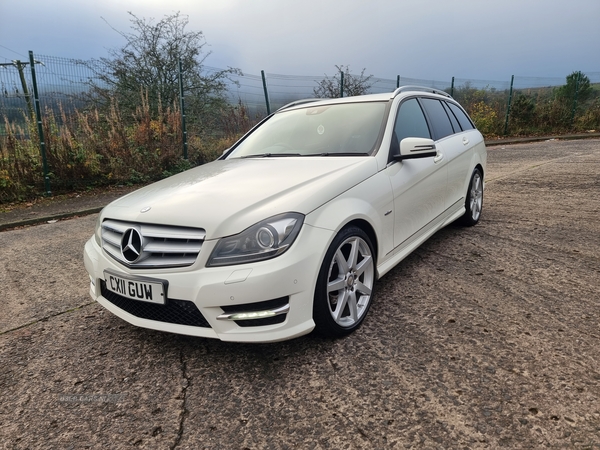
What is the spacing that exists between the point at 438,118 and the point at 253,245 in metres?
3.02

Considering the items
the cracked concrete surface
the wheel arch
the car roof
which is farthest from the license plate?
the car roof

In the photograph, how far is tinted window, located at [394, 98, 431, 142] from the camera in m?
3.53

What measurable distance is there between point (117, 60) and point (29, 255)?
8.17 m

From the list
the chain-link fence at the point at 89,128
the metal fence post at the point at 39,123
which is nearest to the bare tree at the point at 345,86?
the chain-link fence at the point at 89,128

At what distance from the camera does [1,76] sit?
7.43m

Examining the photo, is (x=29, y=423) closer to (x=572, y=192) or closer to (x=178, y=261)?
(x=178, y=261)

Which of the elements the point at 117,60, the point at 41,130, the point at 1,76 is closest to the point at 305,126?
the point at 41,130

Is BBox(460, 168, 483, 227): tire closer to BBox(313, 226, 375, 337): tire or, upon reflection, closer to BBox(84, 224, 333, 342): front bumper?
BBox(313, 226, 375, 337): tire

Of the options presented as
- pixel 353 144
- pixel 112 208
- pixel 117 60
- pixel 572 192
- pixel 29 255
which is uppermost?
pixel 117 60

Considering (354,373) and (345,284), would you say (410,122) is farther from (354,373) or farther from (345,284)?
(354,373)

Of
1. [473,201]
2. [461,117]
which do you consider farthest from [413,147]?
[461,117]

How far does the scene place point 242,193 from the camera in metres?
2.62

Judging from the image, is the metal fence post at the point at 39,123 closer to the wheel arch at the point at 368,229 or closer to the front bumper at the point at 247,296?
the front bumper at the point at 247,296

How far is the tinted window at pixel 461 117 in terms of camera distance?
504 centimetres
